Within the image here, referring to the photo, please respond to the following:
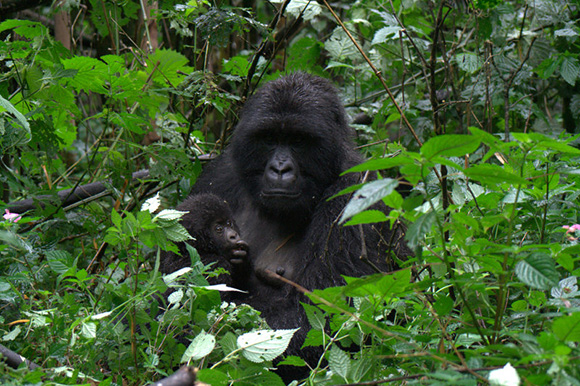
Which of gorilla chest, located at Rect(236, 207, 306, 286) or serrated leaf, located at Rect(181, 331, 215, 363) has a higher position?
serrated leaf, located at Rect(181, 331, 215, 363)

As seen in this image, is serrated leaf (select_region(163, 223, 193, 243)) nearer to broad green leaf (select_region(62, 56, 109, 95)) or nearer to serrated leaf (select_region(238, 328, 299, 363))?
serrated leaf (select_region(238, 328, 299, 363))

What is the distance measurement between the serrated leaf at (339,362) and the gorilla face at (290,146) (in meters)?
1.44

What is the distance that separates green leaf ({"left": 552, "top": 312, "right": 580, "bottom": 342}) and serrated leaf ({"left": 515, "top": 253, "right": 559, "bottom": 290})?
8 cm

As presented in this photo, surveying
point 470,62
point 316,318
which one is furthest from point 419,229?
point 470,62

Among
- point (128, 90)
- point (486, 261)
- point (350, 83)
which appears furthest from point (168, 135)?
point (486, 261)

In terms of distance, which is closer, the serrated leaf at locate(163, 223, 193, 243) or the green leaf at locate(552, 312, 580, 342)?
the green leaf at locate(552, 312, 580, 342)

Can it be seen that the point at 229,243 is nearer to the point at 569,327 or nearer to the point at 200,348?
the point at 200,348

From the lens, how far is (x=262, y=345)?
1.98 meters

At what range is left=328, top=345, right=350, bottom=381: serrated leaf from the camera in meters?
1.86

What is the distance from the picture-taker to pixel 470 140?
4.84 feet

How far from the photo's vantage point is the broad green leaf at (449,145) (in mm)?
1475

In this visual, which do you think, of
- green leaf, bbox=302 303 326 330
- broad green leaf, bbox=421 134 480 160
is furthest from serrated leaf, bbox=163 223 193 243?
broad green leaf, bbox=421 134 480 160

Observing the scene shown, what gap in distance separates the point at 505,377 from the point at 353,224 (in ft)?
1.88


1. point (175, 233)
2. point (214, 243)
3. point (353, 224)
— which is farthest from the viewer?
point (214, 243)
